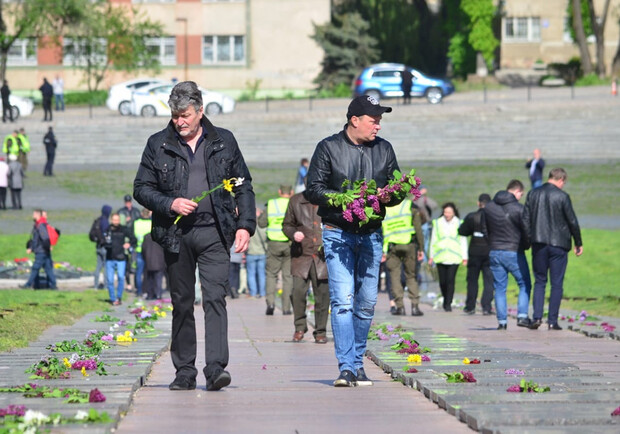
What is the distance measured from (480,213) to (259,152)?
29661mm

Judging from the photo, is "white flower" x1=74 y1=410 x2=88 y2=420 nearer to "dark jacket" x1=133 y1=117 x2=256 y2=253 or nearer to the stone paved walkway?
the stone paved walkway

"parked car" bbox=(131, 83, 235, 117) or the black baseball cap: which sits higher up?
the black baseball cap

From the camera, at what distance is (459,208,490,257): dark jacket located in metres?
21.0

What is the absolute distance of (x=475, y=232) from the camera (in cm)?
2133

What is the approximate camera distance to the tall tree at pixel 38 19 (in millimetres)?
65375

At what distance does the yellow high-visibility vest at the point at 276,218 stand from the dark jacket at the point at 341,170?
1103 centimetres

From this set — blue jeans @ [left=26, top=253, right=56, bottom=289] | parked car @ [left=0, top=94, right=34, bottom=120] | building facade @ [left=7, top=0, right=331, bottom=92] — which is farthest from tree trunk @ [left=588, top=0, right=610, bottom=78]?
blue jeans @ [left=26, top=253, right=56, bottom=289]

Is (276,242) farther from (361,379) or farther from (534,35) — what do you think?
(534,35)

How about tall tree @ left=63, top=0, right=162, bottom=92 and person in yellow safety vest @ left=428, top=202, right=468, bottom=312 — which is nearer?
person in yellow safety vest @ left=428, top=202, right=468, bottom=312

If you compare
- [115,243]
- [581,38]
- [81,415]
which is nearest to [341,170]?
[81,415]

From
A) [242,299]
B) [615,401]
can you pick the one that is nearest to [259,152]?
[242,299]

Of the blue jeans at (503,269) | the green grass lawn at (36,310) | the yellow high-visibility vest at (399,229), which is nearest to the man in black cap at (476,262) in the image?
the yellow high-visibility vest at (399,229)

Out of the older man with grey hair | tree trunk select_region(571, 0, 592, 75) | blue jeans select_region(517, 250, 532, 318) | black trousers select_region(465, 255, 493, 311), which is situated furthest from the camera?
tree trunk select_region(571, 0, 592, 75)

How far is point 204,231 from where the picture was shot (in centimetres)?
957
